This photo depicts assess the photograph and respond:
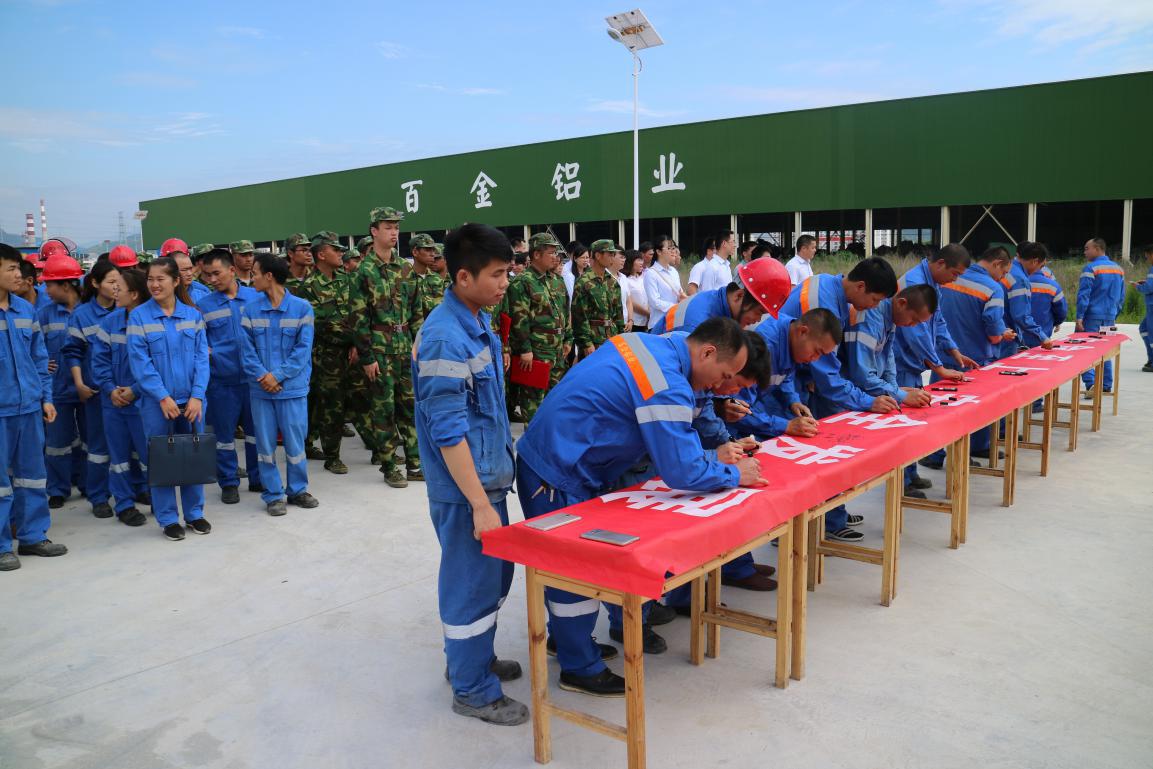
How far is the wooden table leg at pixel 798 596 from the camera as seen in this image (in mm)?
2902

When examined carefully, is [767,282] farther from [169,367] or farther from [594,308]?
[594,308]

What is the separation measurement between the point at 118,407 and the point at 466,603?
315 cm

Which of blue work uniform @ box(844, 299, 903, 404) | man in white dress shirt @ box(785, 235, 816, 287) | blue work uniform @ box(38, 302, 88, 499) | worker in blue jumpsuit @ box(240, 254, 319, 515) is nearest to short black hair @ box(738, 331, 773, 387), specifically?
blue work uniform @ box(844, 299, 903, 404)

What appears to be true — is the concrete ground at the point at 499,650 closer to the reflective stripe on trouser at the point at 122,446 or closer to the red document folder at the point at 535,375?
the reflective stripe on trouser at the point at 122,446

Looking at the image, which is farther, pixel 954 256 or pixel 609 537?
pixel 954 256

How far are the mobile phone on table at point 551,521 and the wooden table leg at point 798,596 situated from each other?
34.1 inches

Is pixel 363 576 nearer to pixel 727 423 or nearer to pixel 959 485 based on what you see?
pixel 727 423

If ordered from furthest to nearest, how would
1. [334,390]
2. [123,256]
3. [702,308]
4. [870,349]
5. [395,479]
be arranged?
[334,390]
[123,256]
[395,479]
[870,349]
[702,308]

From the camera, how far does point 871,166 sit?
16531 millimetres

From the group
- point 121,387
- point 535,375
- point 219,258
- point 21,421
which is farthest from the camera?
point 535,375

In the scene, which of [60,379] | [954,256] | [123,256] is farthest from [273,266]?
[954,256]

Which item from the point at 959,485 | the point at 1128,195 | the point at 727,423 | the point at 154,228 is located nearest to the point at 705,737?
the point at 727,423

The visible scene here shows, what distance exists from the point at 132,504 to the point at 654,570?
3.99m

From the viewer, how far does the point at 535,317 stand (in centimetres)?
642
